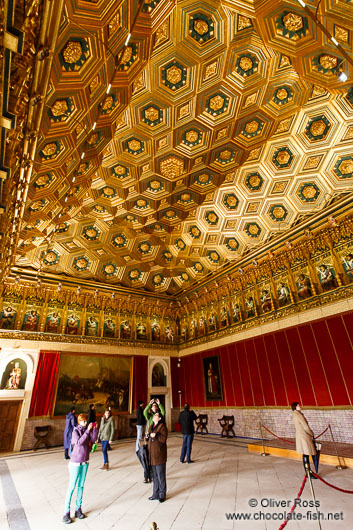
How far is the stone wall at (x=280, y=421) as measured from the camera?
930 centimetres

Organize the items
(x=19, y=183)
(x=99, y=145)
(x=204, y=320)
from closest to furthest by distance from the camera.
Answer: (x=19, y=183) → (x=99, y=145) → (x=204, y=320)

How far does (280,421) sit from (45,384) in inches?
458

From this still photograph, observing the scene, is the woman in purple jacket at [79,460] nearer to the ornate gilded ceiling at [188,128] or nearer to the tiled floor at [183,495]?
the tiled floor at [183,495]

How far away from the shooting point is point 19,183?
5.92m

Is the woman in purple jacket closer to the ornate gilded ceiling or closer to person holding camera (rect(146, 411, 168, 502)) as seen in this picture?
person holding camera (rect(146, 411, 168, 502))

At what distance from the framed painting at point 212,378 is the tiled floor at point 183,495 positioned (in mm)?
6444

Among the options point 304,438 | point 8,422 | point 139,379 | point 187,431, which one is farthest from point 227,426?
point 8,422

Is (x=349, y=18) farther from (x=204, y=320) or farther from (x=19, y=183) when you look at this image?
(x=204, y=320)

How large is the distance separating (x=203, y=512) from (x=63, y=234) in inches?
505

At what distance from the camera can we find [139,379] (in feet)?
54.7

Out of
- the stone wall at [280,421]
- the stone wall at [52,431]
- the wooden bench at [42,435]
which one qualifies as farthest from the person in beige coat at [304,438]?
the wooden bench at [42,435]

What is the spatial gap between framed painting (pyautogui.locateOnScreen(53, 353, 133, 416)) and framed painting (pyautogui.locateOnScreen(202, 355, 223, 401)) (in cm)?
474

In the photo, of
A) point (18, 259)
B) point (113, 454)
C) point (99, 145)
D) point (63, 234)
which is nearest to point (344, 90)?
point (99, 145)

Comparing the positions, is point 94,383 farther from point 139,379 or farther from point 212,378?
point 212,378
